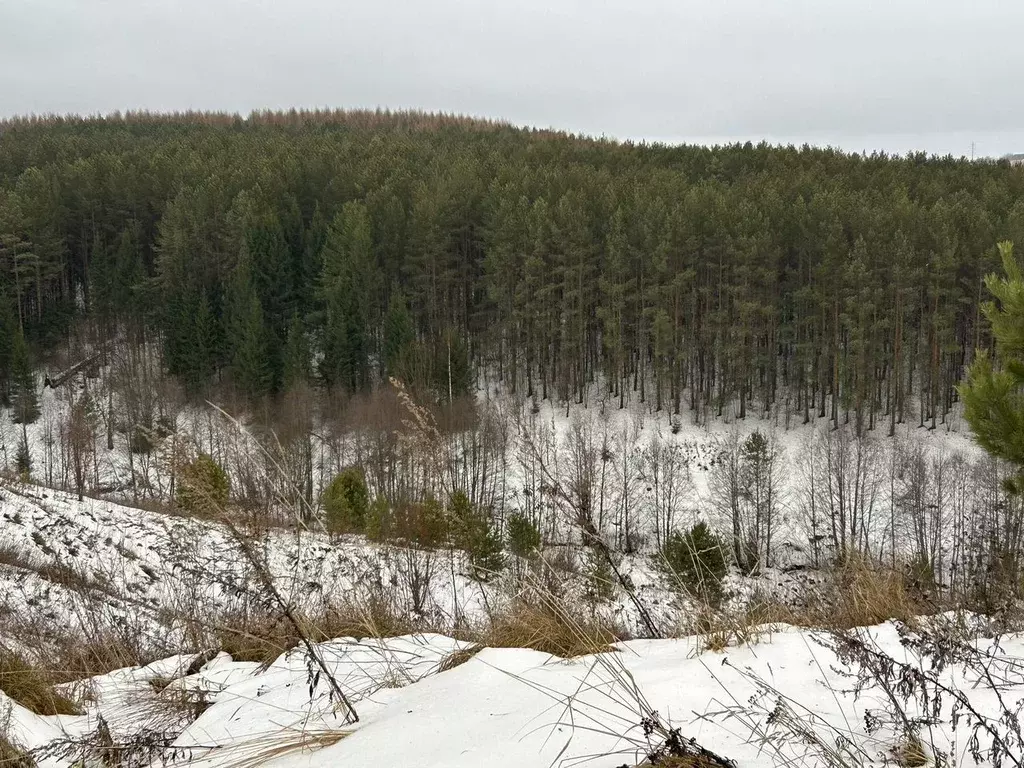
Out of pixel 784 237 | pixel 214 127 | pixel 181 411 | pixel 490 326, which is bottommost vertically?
pixel 181 411

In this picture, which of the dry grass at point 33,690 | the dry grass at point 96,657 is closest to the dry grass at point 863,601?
the dry grass at point 33,690

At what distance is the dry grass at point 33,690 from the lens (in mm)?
3236

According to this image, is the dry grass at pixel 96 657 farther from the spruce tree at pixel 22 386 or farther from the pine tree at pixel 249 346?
the spruce tree at pixel 22 386

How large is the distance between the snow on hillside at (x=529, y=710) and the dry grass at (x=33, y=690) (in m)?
0.11

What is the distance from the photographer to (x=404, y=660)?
10.4 feet

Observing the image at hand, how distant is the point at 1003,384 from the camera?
890cm

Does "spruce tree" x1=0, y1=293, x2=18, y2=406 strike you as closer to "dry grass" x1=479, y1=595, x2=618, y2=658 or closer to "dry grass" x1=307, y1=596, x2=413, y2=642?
"dry grass" x1=307, y1=596, x2=413, y2=642

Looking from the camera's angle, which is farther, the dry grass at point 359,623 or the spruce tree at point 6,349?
the spruce tree at point 6,349

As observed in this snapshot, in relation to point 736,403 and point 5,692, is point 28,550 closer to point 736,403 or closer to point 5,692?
point 5,692

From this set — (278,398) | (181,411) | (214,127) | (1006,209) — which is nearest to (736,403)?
(1006,209)

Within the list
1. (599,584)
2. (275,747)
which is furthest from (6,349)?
(275,747)

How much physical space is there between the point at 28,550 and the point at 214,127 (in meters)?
83.2

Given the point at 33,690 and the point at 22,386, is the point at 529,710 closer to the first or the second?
the point at 33,690

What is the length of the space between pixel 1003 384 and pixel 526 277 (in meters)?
30.7
